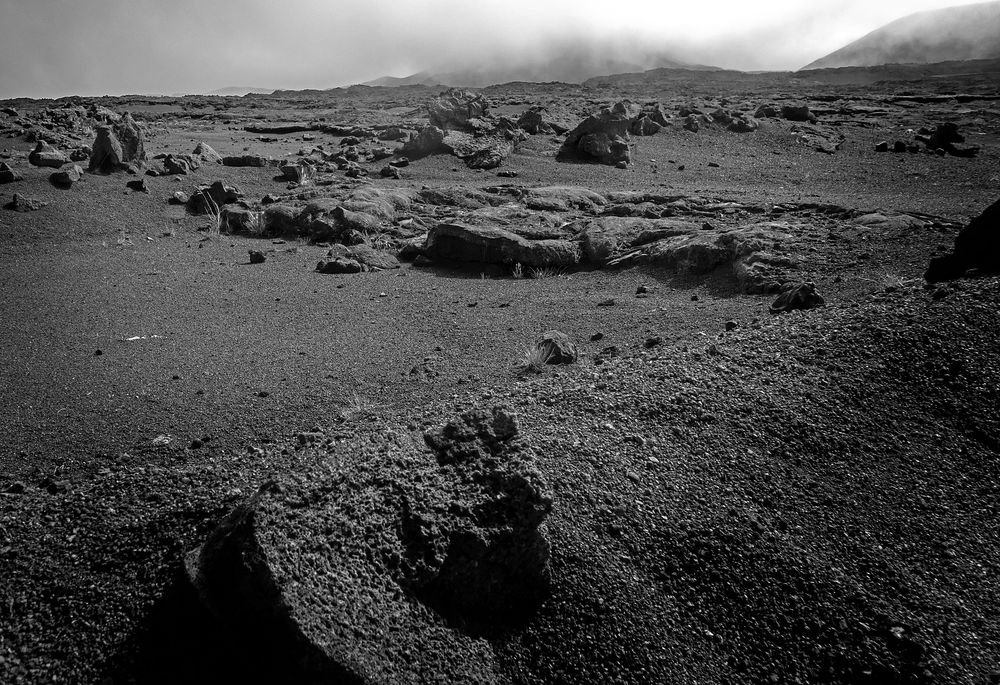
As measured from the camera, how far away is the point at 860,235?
24.7 ft

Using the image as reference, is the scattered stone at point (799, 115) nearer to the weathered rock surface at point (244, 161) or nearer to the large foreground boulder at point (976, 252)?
the weathered rock surface at point (244, 161)

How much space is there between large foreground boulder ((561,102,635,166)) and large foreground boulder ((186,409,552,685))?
14822 millimetres

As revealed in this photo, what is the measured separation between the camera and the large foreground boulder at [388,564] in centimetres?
220

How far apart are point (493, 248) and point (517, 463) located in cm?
599

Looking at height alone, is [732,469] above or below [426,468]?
below

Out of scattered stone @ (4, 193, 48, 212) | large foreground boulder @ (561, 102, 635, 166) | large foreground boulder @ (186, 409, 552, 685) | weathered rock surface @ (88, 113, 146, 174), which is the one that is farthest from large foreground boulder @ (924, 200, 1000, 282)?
weathered rock surface @ (88, 113, 146, 174)

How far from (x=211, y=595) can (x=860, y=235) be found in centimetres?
774

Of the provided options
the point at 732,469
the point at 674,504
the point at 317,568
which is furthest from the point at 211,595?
the point at 732,469

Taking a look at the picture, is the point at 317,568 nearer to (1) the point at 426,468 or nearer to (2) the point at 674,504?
(1) the point at 426,468

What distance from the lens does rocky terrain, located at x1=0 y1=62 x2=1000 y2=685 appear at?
244 centimetres

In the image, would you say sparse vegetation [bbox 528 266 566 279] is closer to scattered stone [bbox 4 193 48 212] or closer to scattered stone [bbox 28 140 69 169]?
scattered stone [bbox 4 193 48 212]

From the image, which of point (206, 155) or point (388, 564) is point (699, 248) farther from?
point (206, 155)

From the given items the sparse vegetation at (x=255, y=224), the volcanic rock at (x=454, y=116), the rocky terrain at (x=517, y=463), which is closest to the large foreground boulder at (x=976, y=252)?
the rocky terrain at (x=517, y=463)

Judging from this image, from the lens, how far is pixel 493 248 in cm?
850
